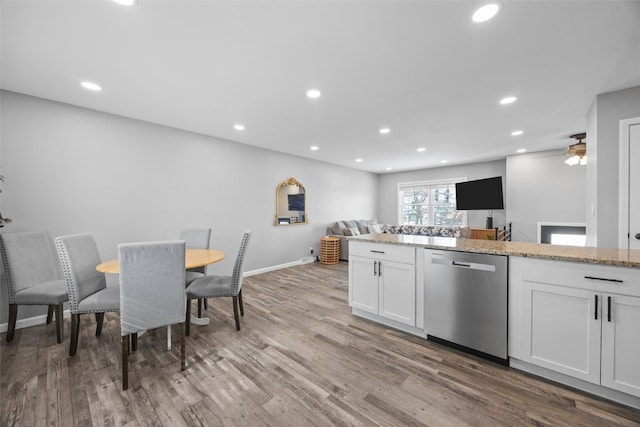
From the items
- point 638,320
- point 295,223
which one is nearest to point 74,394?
point 638,320

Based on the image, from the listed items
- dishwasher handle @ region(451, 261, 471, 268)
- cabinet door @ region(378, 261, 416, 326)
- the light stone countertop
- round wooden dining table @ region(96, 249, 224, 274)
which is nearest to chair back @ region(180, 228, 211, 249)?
round wooden dining table @ region(96, 249, 224, 274)

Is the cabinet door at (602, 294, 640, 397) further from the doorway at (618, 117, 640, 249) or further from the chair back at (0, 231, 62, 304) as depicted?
the chair back at (0, 231, 62, 304)

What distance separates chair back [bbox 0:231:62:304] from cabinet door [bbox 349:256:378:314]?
3.26 meters

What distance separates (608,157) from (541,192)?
3314 millimetres

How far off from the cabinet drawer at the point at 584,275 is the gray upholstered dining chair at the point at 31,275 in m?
3.97

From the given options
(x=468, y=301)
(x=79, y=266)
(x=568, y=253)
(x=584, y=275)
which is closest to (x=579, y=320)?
(x=584, y=275)

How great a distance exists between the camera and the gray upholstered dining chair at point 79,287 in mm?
1997

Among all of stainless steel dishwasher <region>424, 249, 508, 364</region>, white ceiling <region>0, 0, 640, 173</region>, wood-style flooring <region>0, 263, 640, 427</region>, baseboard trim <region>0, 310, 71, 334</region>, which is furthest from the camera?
baseboard trim <region>0, 310, 71, 334</region>

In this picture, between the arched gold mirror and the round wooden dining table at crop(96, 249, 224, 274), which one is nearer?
the round wooden dining table at crop(96, 249, 224, 274)

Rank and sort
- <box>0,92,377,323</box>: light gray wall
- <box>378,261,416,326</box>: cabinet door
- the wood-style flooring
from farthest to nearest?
1. <box>0,92,377,323</box>: light gray wall
2. <box>378,261,416,326</box>: cabinet door
3. the wood-style flooring

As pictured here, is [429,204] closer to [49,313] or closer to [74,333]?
[74,333]

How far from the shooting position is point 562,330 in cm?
168

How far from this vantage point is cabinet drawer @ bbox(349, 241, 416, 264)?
2418mm

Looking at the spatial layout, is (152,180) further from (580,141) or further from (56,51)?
(580,141)
